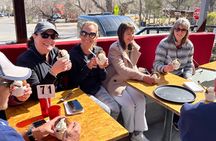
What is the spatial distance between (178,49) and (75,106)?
1828 millimetres

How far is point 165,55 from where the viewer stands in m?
3.05

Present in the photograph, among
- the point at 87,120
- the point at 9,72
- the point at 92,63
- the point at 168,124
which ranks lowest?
the point at 168,124

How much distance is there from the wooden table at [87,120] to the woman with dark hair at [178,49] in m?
1.36

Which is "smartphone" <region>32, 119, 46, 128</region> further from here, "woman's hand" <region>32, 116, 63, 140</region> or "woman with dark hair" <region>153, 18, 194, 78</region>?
"woman with dark hair" <region>153, 18, 194, 78</region>

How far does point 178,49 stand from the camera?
3.07 metres

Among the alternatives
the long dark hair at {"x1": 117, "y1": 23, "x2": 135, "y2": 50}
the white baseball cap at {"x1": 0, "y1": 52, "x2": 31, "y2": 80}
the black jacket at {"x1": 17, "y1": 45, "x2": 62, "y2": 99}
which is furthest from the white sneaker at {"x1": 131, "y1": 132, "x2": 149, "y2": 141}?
the white baseball cap at {"x1": 0, "y1": 52, "x2": 31, "y2": 80}

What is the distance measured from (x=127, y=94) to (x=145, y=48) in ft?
3.82

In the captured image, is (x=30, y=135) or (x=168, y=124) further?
(x=168, y=124)

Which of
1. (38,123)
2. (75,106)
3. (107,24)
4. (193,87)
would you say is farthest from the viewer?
(107,24)

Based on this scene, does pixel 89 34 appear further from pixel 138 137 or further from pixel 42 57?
pixel 138 137

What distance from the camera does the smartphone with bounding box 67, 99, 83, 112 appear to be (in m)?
1.76

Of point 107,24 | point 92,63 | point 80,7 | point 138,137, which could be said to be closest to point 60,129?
point 92,63

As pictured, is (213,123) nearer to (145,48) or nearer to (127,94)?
(127,94)

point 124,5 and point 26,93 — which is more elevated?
point 124,5
